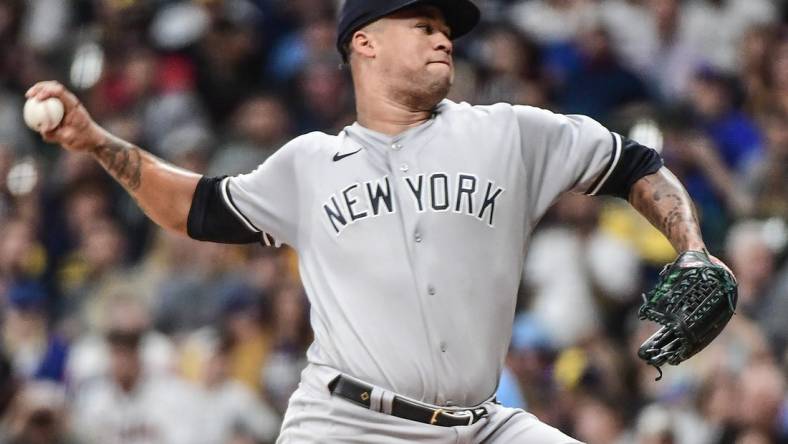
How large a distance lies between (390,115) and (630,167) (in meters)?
0.73

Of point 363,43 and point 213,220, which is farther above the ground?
point 363,43

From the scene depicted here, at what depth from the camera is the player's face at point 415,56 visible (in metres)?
4.38

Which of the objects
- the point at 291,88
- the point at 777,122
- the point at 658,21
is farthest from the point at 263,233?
the point at 291,88

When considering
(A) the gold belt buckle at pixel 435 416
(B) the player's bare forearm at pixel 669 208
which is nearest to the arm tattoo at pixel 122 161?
(A) the gold belt buckle at pixel 435 416

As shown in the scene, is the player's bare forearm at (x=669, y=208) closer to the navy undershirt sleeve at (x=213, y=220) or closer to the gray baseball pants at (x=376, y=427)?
the gray baseball pants at (x=376, y=427)

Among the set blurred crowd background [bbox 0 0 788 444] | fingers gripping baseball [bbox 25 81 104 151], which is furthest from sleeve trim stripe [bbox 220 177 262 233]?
blurred crowd background [bbox 0 0 788 444]

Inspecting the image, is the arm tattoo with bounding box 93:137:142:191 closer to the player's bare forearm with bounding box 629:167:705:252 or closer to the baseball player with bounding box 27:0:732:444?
the baseball player with bounding box 27:0:732:444

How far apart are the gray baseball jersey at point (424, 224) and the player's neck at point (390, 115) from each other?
1.2 inches

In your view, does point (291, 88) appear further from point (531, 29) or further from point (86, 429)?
point (86, 429)

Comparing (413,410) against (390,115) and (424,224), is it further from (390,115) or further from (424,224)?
(390,115)

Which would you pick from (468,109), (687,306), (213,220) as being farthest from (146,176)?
(687,306)

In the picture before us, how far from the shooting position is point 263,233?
454 cm

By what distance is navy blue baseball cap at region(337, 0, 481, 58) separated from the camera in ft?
14.4

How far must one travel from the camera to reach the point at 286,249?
928 centimetres
